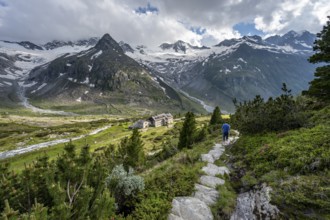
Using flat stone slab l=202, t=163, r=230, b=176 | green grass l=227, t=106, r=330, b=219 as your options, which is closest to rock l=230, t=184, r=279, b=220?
green grass l=227, t=106, r=330, b=219

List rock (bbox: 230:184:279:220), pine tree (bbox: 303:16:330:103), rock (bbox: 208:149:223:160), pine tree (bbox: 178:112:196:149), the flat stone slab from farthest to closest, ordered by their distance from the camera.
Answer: pine tree (bbox: 178:112:196:149)
pine tree (bbox: 303:16:330:103)
rock (bbox: 208:149:223:160)
the flat stone slab
rock (bbox: 230:184:279:220)

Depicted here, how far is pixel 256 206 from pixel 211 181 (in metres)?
3.81

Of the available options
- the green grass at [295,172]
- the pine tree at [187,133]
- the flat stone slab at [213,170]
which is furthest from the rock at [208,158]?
the pine tree at [187,133]

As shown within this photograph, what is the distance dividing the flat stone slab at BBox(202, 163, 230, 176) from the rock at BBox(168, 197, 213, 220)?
13.0 ft

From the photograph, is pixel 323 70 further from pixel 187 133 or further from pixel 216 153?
pixel 187 133

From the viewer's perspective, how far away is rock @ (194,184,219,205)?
1160cm

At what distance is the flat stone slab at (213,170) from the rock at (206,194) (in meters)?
2.11

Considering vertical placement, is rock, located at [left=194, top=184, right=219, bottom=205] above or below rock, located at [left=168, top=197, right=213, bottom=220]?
above

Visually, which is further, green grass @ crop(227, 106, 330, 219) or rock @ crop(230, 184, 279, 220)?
rock @ crop(230, 184, 279, 220)

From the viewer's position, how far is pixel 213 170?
15.7 meters

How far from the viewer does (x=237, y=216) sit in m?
10.3

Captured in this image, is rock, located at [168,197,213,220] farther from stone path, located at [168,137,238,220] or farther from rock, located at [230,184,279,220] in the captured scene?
rock, located at [230,184,279,220]

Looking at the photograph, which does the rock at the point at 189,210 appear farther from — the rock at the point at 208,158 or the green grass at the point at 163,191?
the rock at the point at 208,158

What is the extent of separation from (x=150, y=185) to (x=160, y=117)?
126m
